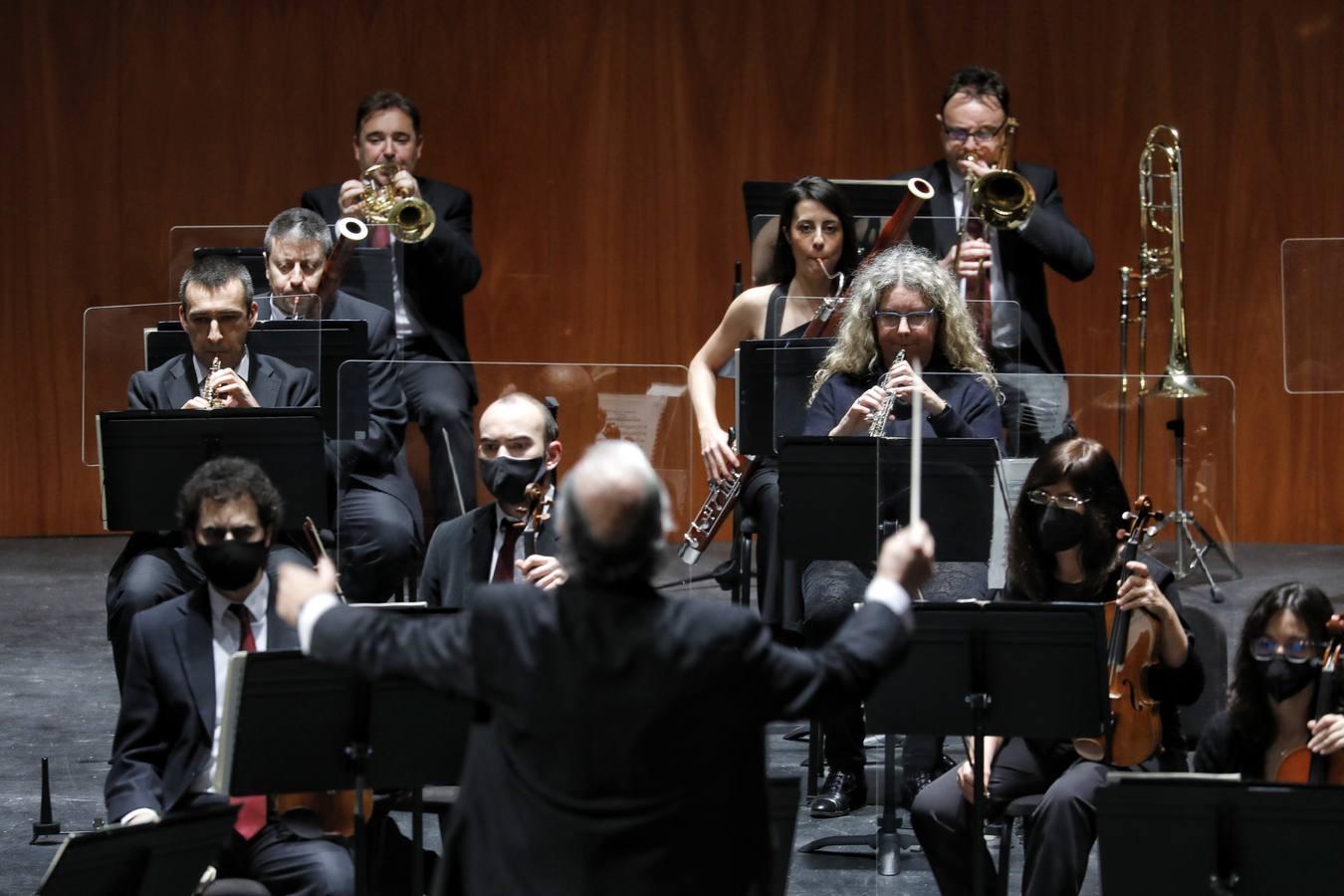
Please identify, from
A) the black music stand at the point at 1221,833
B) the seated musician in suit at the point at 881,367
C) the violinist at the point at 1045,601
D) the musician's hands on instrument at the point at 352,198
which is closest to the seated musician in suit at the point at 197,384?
the musician's hands on instrument at the point at 352,198

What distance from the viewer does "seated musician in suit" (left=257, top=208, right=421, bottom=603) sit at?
175 inches

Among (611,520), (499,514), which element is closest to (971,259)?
(499,514)

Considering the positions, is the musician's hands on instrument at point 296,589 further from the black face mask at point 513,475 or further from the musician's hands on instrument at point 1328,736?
the musician's hands on instrument at point 1328,736

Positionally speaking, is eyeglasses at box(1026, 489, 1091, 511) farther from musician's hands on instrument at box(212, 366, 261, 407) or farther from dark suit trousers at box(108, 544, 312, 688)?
musician's hands on instrument at box(212, 366, 261, 407)

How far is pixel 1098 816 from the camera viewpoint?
290 centimetres

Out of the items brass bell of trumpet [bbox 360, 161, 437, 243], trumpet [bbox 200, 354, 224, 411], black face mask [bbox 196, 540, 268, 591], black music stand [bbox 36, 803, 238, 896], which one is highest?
brass bell of trumpet [bbox 360, 161, 437, 243]

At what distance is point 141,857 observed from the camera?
9.29 feet

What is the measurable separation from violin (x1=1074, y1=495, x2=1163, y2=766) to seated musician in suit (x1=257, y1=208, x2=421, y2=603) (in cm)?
169

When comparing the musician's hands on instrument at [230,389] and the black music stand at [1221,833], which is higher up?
the musician's hands on instrument at [230,389]

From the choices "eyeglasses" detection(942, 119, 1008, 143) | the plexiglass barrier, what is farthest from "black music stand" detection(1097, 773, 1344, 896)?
the plexiglass barrier

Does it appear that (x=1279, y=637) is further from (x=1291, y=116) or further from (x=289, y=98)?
(x=289, y=98)

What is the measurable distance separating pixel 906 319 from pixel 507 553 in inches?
44.3

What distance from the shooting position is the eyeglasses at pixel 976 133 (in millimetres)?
5262

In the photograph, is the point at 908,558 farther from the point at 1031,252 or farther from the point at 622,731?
the point at 1031,252
